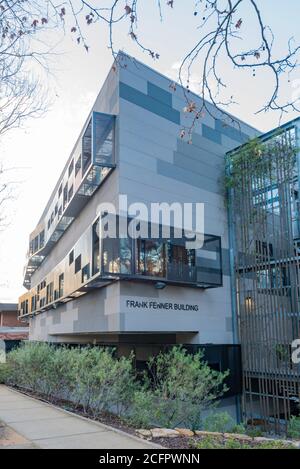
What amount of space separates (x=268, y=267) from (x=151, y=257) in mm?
4178

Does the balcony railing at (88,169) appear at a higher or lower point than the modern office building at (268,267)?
higher

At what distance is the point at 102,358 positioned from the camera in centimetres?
858

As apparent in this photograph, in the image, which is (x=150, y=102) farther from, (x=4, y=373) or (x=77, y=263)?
(x=4, y=373)

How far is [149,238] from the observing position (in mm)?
12828

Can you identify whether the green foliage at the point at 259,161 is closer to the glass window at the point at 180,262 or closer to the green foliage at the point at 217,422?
the glass window at the point at 180,262

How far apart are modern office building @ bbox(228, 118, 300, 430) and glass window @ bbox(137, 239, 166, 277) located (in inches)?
145

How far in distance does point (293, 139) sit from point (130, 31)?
10927 mm

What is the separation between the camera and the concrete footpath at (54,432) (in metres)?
5.32

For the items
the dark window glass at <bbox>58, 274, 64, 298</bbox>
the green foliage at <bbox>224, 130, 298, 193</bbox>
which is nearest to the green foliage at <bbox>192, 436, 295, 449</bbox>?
the green foliage at <bbox>224, 130, 298, 193</bbox>

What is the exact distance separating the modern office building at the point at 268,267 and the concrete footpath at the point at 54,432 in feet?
25.2

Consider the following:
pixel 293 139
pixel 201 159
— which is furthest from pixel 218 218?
pixel 293 139

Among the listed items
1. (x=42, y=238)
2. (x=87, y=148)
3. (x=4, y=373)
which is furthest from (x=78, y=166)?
(x=42, y=238)

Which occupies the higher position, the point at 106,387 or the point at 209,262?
the point at 209,262

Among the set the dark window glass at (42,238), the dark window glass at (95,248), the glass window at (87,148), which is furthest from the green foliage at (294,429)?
the dark window glass at (42,238)
